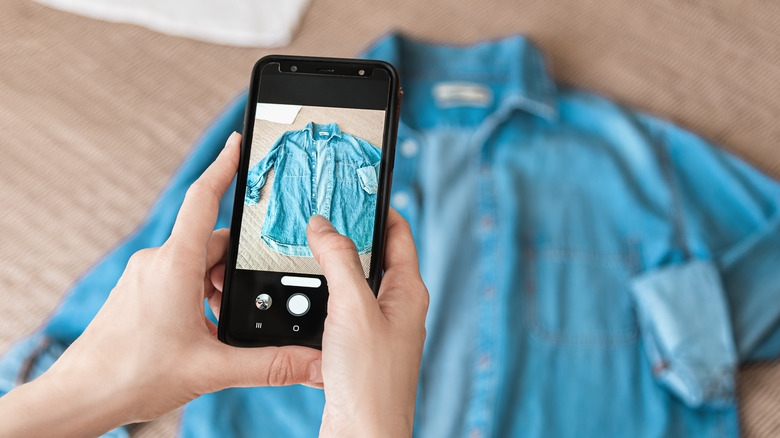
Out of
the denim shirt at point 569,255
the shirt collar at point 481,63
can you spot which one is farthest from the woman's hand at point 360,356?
the shirt collar at point 481,63

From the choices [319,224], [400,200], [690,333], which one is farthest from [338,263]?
[690,333]

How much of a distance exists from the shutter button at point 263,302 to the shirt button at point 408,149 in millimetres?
351

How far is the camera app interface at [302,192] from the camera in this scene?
1.24ft

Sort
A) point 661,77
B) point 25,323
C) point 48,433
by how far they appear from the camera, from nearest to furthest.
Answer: point 48,433 → point 25,323 → point 661,77

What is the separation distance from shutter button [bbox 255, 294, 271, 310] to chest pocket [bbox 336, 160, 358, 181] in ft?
0.33

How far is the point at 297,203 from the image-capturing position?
→ 38 centimetres

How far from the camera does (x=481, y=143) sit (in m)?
0.70

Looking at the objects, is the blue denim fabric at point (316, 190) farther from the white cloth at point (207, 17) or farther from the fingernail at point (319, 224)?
the white cloth at point (207, 17)

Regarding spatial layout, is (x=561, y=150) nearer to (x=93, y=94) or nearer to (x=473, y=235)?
(x=473, y=235)

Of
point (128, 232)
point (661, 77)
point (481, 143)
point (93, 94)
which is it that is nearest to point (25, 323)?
point (128, 232)

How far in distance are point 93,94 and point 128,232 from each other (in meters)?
0.19

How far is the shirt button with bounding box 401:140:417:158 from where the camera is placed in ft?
2.23

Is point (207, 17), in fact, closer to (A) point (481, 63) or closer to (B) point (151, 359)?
(A) point (481, 63)

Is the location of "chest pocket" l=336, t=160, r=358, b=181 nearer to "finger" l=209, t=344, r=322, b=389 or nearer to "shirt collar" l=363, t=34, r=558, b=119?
"finger" l=209, t=344, r=322, b=389
